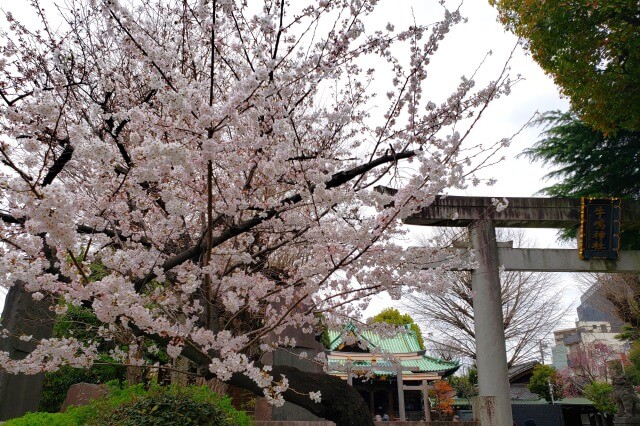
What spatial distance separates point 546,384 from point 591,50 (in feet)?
64.9

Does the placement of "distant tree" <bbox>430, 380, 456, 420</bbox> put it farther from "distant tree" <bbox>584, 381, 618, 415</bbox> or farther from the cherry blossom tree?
the cherry blossom tree

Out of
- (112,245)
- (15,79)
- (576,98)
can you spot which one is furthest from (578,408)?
(15,79)

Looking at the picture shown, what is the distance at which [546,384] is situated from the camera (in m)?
23.8

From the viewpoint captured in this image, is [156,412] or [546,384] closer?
[156,412]

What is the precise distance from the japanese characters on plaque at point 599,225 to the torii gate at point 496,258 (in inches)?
6.6

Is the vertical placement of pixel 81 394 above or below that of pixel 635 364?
below

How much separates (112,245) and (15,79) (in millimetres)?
1800

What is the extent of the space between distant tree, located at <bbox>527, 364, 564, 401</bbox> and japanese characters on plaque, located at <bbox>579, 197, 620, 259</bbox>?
17.3 m

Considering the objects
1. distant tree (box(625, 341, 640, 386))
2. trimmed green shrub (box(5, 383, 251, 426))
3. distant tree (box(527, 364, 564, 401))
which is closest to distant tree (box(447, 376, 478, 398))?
distant tree (box(527, 364, 564, 401))

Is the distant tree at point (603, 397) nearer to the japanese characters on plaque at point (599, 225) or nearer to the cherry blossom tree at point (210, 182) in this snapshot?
the japanese characters on plaque at point (599, 225)

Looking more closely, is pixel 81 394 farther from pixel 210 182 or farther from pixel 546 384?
pixel 546 384

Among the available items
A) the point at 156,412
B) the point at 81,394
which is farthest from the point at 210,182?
the point at 81,394

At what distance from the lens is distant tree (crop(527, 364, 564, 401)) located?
23.7 meters

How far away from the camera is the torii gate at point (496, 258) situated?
8.16m
